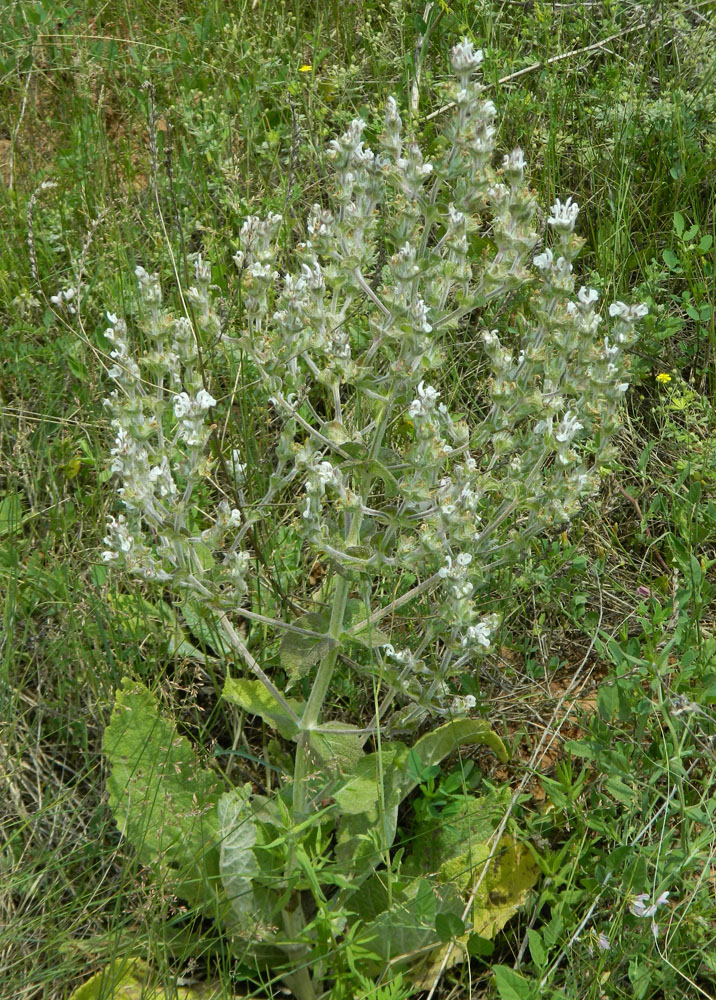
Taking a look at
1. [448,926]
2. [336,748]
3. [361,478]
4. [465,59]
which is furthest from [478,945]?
[465,59]

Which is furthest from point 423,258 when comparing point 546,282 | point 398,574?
point 398,574

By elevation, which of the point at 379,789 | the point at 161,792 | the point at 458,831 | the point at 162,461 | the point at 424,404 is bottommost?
the point at 458,831

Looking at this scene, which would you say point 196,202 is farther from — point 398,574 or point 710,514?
point 710,514

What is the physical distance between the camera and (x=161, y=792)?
2.61 meters

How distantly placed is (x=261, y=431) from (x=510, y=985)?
183 centimetres

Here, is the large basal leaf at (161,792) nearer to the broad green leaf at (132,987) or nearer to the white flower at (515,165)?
the broad green leaf at (132,987)

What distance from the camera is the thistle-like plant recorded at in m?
2.12

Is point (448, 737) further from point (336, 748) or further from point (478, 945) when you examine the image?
point (478, 945)

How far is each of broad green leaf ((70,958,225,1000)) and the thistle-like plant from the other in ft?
0.55

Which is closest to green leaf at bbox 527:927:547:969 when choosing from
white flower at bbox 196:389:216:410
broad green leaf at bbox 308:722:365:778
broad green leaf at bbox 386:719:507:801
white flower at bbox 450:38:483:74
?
broad green leaf at bbox 386:719:507:801

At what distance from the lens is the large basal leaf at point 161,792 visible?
2.45 meters

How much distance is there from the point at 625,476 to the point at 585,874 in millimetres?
1439

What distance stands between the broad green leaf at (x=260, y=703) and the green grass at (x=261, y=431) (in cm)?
14

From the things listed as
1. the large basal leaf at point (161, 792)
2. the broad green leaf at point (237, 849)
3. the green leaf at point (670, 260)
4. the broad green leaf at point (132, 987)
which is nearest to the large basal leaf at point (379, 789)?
the broad green leaf at point (237, 849)
